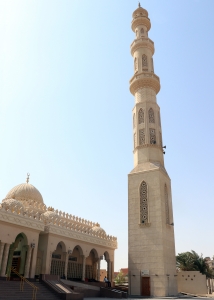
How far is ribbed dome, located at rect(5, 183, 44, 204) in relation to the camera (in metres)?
24.6

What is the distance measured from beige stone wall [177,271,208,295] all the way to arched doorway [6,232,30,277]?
508 inches

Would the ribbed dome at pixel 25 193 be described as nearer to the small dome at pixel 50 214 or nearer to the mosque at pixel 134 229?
the mosque at pixel 134 229

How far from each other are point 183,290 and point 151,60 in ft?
69.2

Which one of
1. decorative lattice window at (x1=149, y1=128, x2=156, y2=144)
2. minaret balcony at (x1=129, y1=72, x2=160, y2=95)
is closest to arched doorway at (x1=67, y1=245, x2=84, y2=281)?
decorative lattice window at (x1=149, y1=128, x2=156, y2=144)

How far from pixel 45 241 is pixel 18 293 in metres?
5.72

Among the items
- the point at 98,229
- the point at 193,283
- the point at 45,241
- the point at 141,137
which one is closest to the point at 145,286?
the point at 193,283

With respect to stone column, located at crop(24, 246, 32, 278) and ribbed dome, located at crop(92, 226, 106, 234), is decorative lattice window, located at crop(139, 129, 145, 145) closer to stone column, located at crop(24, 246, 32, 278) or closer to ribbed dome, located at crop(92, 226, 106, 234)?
ribbed dome, located at crop(92, 226, 106, 234)

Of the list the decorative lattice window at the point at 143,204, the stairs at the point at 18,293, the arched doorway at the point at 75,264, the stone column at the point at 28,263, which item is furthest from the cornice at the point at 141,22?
the stairs at the point at 18,293

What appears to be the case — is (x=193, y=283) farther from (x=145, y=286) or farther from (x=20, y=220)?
(x=20, y=220)

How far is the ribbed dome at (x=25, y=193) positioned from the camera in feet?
80.7

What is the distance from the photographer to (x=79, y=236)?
73.4 ft

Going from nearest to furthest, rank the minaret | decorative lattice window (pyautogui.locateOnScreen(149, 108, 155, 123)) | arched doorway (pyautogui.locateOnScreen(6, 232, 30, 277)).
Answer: arched doorway (pyautogui.locateOnScreen(6, 232, 30, 277)) → the minaret → decorative lattice window (pyautogui.locateOnScreen(149, 108, 155, 123))

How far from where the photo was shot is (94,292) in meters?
20.0

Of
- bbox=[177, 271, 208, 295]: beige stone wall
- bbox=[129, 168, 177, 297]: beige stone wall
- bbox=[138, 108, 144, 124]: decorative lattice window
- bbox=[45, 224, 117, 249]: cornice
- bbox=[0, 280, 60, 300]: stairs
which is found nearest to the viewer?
bbox=[0, 280, 60, 300]: stairs
